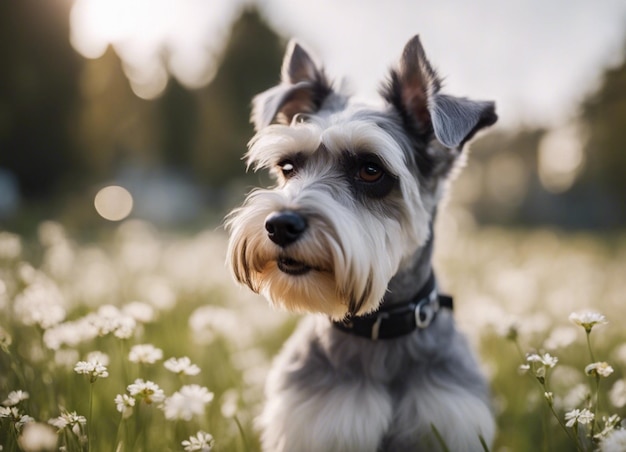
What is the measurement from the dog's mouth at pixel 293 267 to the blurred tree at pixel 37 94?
17597 mm

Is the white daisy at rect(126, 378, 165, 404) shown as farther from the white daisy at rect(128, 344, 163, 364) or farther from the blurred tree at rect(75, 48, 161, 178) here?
the blurred tree at rect(75, 48, 161, 178)

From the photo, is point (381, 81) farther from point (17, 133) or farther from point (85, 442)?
point (17, 133)

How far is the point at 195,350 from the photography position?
525cm

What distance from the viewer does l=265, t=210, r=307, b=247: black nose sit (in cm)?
293

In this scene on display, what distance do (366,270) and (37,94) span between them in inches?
768

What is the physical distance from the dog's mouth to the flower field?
77cm

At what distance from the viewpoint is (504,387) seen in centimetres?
489

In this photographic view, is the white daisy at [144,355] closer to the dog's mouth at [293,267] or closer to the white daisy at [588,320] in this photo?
the dog's mouth at [293,267]

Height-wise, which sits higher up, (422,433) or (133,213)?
(133,213)

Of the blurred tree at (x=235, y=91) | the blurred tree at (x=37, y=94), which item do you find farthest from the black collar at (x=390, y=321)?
the blurred tree at (x=235, y=91)

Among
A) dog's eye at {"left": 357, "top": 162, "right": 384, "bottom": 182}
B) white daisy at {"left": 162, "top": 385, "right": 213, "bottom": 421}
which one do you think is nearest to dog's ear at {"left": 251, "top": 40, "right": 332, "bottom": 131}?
dog's eye at {"left": 357, "top": 162, "right": 384, "bottom": 182}

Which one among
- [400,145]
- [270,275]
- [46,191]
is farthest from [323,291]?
[46,191]

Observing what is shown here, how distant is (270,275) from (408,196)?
109 centimetres

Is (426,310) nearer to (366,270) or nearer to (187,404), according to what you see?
(366,270)
